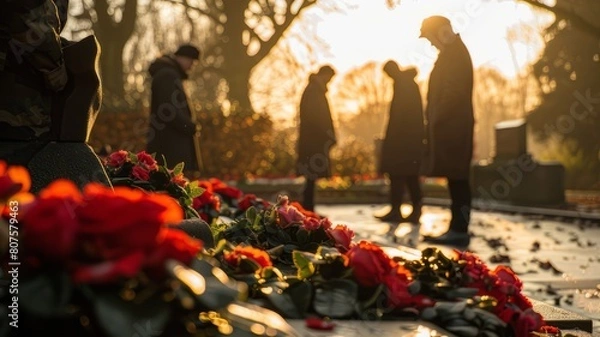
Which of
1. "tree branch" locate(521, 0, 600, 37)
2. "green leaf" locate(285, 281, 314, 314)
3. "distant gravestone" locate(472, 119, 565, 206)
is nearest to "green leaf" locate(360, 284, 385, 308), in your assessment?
"green leaf" locate(285, 281, 314, 314)

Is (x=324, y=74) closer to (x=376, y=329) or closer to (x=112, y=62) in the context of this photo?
(x=376, y=329)

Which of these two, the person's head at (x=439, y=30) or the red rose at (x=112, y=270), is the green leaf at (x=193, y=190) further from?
the person's head at (x=439, y=30)

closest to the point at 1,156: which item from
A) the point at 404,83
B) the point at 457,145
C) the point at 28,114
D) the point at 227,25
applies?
the point at 28,114

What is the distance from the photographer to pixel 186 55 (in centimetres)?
995

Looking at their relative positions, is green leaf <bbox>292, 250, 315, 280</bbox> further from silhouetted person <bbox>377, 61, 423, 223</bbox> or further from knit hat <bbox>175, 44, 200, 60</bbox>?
silhouetted person <bbox>377, 61, 423, 223</bbox>

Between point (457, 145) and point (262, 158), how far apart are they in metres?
13.3

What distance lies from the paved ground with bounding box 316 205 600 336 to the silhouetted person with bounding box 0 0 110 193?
112 inches

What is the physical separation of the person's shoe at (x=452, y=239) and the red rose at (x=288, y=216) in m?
5.12

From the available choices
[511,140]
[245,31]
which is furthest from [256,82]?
[511,140]

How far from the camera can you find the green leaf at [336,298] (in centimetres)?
289

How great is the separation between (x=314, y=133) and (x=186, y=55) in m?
3.85

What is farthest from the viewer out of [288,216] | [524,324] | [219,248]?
[288,216]

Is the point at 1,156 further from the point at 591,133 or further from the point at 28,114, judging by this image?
the point at 591,133

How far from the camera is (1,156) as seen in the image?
3.34m
